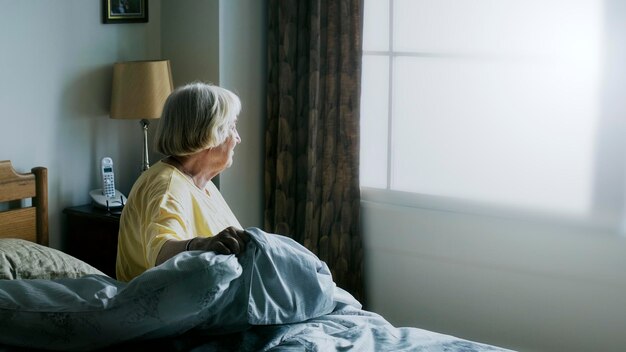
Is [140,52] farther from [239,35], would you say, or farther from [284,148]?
[284,148]

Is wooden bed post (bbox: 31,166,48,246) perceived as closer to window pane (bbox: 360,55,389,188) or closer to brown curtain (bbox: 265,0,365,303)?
brown curtain (bbox: 265,0,365,303)

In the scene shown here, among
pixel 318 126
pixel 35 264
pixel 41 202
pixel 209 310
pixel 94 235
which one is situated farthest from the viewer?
pixel 318 126

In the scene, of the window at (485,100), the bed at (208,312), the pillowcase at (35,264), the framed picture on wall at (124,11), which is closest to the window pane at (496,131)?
the window at (485,100)

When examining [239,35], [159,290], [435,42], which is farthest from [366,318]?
[239,35]

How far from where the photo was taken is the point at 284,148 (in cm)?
386

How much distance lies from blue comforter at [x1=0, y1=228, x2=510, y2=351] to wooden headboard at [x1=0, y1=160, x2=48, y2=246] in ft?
3.90

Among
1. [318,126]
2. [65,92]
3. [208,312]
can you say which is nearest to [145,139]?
[65,92]

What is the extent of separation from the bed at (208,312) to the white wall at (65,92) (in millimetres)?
1370

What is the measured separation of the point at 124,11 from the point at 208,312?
2.05 meters

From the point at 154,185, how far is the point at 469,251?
148cm

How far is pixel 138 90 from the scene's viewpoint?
11.5 feet

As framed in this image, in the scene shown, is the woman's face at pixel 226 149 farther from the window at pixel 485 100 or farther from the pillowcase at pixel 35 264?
the window at pixel 485 100

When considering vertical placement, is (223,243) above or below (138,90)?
below

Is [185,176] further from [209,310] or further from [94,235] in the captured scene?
[94,235]
